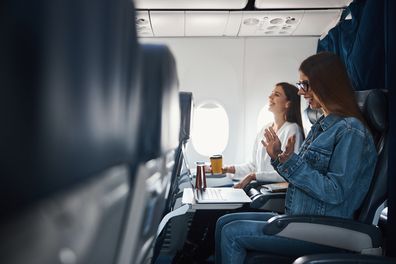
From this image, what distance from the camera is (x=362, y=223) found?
1609 millimetres

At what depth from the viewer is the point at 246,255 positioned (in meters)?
A: 1.82

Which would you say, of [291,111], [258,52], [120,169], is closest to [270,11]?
[258,52]

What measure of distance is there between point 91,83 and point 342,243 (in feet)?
5.18

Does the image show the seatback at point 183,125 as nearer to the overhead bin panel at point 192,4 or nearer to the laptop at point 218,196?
the laptop at point 218,196

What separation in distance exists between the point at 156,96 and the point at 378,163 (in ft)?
4.98

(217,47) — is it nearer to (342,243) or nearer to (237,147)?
(237,147)

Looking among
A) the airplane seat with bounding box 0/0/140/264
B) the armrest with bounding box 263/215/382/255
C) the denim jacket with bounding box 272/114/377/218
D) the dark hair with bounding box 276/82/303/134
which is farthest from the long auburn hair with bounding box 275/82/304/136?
the airplane seat with bounding box 0/0/140/264

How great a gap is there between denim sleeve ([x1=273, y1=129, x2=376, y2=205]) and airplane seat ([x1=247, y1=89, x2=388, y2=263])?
95mm

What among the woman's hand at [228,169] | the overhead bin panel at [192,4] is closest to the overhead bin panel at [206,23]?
the overhead bin panel at [192,4]

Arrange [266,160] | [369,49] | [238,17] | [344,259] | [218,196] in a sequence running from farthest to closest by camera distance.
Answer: [238,17], [266,160], [369,49], [218,196], [344,259]

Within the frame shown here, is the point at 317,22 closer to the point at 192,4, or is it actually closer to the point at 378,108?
the point at 192,4

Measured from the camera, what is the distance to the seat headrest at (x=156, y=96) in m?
0.45

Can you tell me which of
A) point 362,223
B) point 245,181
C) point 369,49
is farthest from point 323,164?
point 245,181

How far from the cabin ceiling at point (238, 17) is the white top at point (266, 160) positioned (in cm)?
118
